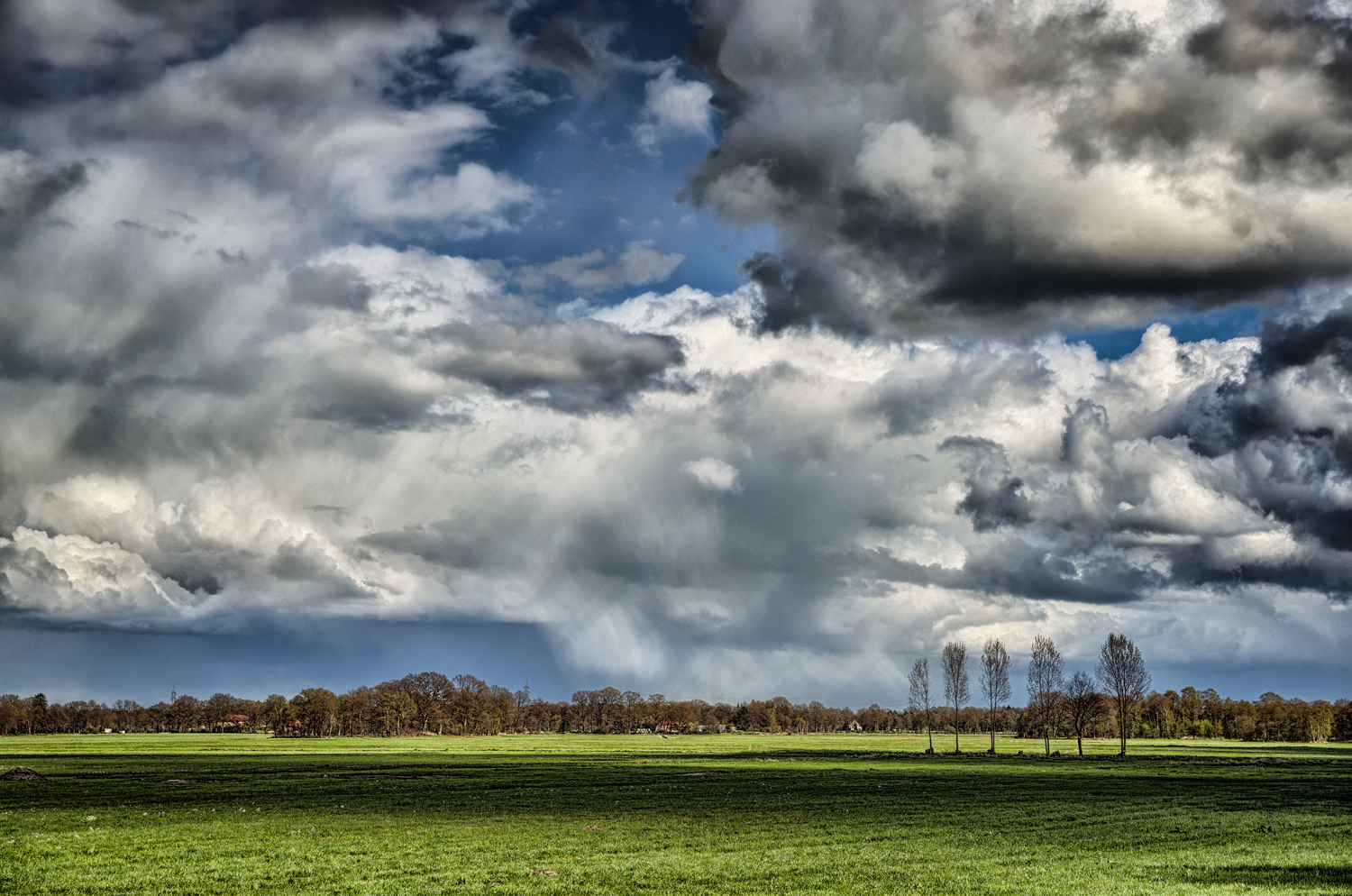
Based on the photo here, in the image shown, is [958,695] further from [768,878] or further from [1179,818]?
[768,878]

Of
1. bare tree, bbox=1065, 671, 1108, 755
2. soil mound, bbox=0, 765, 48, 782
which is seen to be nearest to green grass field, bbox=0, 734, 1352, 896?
soil mound, bbox=0, 765, 48, 782

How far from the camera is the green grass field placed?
25609 millimetres

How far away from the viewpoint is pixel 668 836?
116 feet

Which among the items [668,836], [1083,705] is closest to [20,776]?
[668,836]

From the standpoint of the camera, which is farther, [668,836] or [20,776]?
[20,776]

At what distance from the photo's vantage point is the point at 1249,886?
25406 millimetres

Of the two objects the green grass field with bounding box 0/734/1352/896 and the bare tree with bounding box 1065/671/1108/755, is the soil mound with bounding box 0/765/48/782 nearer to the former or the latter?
the green grass field with bounding box 0/734/1352/896

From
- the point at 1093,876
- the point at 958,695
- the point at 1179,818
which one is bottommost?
the point at 958,695

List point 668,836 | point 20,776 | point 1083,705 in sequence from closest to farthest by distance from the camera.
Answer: point 668,836 → point 20,776 → point 1083,705

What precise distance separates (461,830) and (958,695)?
6708 inches

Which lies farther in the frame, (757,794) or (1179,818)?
(757,794)

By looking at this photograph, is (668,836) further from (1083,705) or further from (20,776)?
(1083,705)

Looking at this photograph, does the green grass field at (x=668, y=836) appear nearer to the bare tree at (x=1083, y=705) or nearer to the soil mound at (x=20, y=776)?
the soil mound at (x=20, y=776)

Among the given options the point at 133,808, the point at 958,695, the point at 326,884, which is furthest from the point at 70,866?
the point at 958,695
